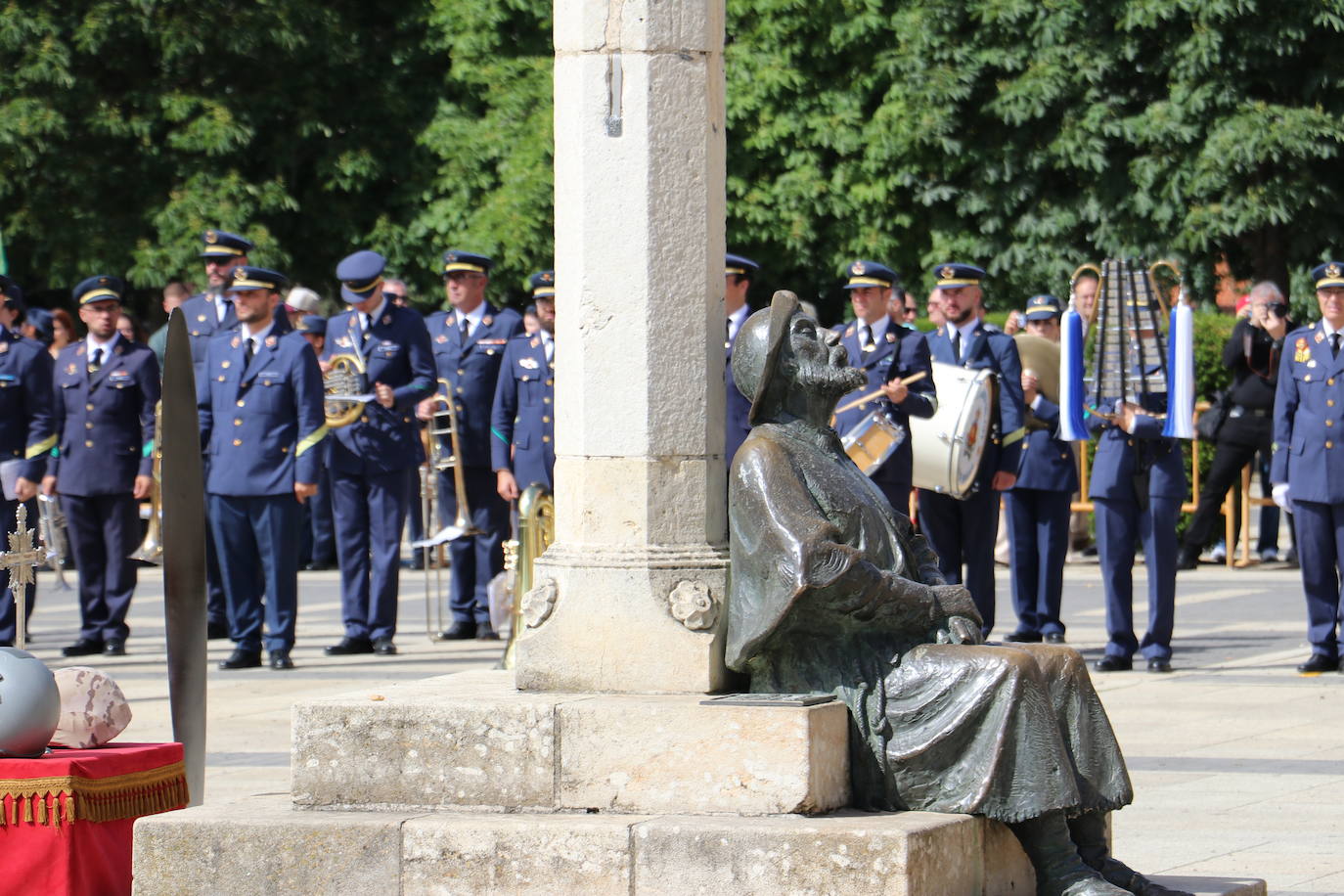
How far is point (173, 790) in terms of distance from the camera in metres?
7.30

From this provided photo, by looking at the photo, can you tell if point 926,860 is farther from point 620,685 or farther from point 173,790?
point 173,790

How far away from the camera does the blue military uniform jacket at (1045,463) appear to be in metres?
13.4

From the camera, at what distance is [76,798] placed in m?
6.79

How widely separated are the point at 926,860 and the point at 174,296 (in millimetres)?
14172

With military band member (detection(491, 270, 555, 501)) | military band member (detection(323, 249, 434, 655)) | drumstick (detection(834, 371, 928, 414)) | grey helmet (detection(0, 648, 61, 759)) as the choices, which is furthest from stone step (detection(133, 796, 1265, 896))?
military band member (detection(491, 270, 555, 501))

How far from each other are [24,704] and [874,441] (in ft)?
20.8

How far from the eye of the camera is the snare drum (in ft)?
40.6

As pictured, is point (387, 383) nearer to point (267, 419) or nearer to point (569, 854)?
point (267, 419)

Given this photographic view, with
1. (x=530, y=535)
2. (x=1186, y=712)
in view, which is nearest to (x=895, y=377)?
(x=1186, y=712)

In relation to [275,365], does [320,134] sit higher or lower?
higher

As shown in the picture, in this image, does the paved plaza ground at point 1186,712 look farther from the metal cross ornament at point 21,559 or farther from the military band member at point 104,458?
the metal cross ornament at point 21,559

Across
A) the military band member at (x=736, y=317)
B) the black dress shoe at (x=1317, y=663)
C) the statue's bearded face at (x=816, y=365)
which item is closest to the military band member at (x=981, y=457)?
the black dress shoe at (x=1317, y=663)

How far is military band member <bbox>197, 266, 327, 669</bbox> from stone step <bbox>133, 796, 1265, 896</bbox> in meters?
6.51

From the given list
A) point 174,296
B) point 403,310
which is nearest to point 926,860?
point 403,310
